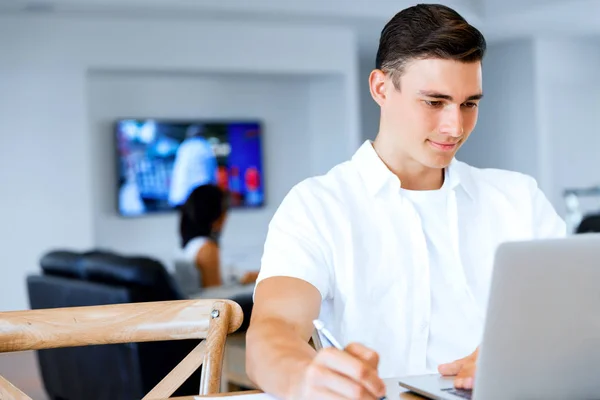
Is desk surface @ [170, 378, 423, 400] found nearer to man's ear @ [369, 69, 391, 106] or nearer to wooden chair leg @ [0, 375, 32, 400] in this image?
wooden chair leg @ [0, 375, 32, 400]

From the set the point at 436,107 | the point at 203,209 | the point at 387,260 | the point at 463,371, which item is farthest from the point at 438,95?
the point at 203,209

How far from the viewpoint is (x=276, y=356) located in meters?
1.13

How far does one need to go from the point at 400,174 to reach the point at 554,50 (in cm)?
813

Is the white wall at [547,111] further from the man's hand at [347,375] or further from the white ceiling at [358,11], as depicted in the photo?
the man's hand at [347,375]

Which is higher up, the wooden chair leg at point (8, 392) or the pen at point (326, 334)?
the pen at point (326, 334)

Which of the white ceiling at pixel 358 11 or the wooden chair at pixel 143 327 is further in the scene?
the white ceiling at pixel 358 11

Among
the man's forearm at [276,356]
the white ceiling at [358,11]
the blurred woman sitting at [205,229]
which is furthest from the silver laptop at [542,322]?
the white ceiling at [358,11]

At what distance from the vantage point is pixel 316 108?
8477mm

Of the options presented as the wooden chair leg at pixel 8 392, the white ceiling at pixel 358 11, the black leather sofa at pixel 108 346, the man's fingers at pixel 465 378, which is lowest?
the black leather sofa at pixel 108 346

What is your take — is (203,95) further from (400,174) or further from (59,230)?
(400,174)

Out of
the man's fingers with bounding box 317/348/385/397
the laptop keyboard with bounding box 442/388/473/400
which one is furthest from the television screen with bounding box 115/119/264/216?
the man's fingers with bounding box 317/348/385/397

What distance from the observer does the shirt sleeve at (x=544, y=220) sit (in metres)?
1.62

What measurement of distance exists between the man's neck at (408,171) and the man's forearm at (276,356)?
433mm

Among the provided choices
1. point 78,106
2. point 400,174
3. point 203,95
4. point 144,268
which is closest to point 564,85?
point 203,95
